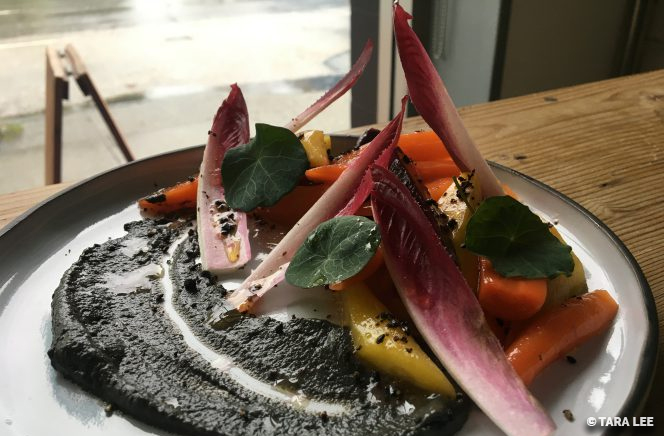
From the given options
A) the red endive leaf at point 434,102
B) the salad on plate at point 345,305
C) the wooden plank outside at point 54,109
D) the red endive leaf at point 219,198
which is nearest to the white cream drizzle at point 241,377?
the salad on plate at point 345,305

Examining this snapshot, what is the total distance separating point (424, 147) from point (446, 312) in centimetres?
42

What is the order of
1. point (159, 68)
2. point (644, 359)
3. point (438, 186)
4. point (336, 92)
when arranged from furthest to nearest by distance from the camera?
1. point (159, 68)
2. point (336, 92)
3. point (438, 186)
4. point (644, 359)

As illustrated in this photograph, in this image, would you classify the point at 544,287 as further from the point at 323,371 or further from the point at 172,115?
the point at 172,115

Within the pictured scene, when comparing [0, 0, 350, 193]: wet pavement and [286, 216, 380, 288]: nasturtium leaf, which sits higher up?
[286, 216, 380, 288]: nasturtium leaf

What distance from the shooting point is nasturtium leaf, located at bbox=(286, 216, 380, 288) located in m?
0.81

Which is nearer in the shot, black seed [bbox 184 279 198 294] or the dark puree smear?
the dark puree smear

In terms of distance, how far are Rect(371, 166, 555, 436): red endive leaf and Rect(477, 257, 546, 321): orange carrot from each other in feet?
0.11

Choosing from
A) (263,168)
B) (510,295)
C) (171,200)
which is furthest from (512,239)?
(171,200)

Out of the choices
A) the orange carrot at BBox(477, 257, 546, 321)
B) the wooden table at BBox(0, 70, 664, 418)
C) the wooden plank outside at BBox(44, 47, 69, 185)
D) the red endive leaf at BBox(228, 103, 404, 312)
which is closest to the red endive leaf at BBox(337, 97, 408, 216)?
the red endive leaf at BBox(228, 103, 404, 312)

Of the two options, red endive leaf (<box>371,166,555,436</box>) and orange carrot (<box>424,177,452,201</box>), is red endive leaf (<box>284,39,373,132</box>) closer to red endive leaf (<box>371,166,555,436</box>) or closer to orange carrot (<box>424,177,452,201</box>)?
orange carrot (<box>424,177,452,201</box>)

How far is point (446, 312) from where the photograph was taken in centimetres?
78

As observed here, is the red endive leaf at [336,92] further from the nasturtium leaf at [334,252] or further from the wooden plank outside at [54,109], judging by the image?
the wooden plank outside at [54,109]

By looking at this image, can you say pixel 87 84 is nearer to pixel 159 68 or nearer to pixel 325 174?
pixel 159 68

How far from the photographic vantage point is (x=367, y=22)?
2883 millimetres
